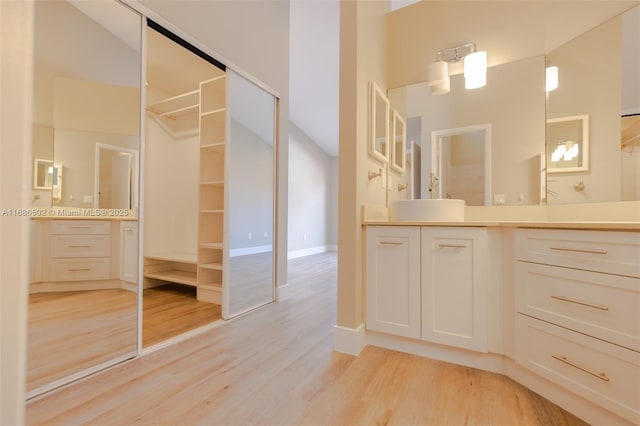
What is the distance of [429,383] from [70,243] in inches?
80.7

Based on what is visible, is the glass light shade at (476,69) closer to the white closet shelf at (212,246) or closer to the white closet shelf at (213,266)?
the white closet shelf at (212,246)

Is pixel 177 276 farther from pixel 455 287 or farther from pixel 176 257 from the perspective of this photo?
pixel 455 287

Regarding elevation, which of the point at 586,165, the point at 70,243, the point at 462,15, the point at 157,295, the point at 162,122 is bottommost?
the point at 157,295

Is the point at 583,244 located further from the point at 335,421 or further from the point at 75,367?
the point at 75,367

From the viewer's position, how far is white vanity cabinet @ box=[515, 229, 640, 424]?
1105mm

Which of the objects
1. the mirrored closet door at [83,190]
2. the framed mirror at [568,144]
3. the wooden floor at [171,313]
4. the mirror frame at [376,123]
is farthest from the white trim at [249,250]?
the framed mirror at [568,144]

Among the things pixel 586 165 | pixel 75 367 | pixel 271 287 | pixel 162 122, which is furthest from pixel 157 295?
pixel 586 165

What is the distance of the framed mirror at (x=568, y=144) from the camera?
1.84 meters

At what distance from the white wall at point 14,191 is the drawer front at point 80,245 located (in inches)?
30.1

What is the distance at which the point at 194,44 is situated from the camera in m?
2.12

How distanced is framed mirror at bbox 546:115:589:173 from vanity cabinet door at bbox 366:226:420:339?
3.54 ft

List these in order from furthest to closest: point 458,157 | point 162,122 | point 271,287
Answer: point 162,122, point 271,287, point 458,157

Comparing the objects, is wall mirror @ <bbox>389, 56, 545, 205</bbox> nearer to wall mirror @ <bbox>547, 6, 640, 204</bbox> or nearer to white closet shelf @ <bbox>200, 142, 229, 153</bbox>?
wall mirror @ <bbox>547, 6, 640, 204</bbox>

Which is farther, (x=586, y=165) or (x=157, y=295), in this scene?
(x=157, y=295)
